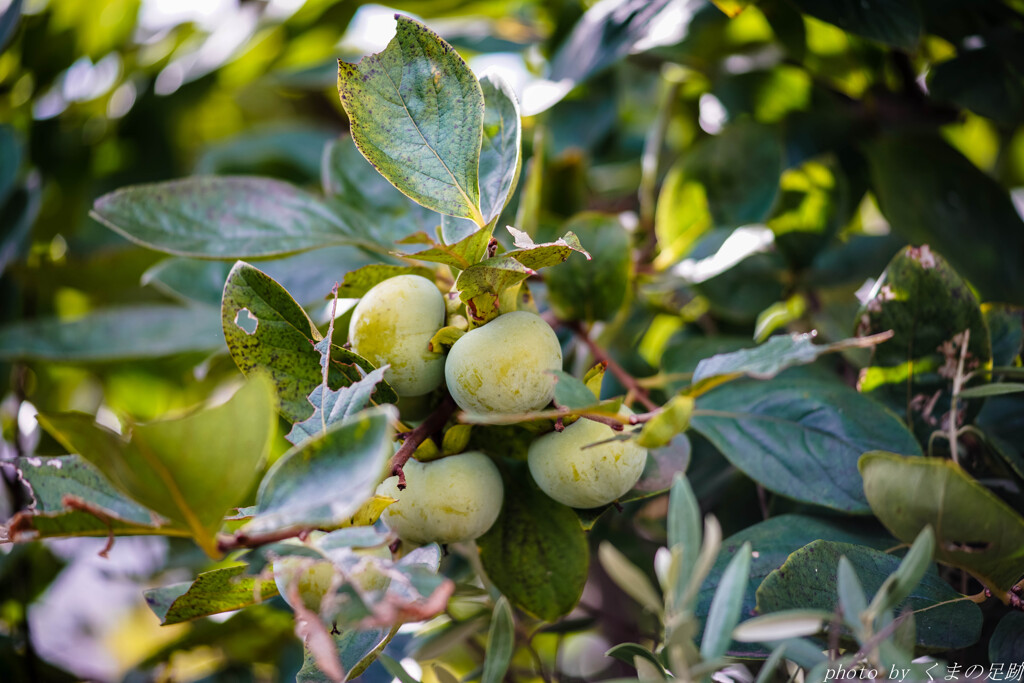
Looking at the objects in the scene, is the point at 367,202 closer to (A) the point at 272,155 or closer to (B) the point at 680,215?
(B) the point at 680,215

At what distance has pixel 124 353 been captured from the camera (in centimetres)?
74

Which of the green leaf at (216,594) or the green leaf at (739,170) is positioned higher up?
the green leaf at (739,170)

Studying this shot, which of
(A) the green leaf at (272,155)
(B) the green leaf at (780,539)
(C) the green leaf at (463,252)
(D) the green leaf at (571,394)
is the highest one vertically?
(C) the green leaf at (463,252)

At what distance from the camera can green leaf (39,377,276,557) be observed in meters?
0.25

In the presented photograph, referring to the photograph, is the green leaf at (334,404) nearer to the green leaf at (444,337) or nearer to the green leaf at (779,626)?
the green leaf at (444,337)

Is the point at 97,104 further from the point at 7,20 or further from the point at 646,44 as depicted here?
the point at 646,44

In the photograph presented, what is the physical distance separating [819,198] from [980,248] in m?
0.14

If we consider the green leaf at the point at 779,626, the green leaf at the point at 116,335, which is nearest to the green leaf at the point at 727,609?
the green leaf at the point at 779,626

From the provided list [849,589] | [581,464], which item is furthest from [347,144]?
[849,589]

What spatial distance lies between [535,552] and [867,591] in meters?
0.18

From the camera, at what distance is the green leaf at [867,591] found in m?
0.35

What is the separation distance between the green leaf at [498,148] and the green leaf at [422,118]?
15mm

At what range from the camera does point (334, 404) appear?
0.33m

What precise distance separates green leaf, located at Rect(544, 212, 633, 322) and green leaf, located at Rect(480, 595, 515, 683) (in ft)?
0.79
